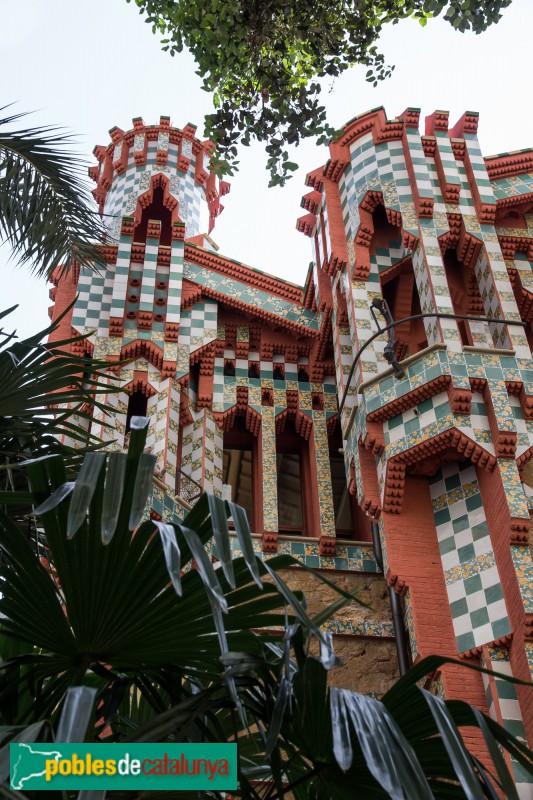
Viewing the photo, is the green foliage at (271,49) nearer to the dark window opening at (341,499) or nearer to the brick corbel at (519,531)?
the brick corbel at (519,531)

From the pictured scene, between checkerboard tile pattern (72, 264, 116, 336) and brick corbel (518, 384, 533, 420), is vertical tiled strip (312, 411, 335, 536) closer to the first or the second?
brick corbel (518, 384, 533, 420)

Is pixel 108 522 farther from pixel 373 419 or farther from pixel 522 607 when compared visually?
pixel 373 419

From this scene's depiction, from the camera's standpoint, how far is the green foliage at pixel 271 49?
8.53 m

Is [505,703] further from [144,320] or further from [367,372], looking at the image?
[144,320]

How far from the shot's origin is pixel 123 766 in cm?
341

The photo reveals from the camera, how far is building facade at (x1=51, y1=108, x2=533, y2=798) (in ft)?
32.9

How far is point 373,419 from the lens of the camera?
11.0 meters

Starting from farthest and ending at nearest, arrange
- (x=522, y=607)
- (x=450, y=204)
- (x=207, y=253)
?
(x=207, y=253), (x=450, y=204), (x=522, y=607)

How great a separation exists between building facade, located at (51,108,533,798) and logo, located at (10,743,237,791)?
17.7ft

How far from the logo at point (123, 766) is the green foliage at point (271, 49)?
6208 mm

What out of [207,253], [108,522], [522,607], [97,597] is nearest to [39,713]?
[97,597]

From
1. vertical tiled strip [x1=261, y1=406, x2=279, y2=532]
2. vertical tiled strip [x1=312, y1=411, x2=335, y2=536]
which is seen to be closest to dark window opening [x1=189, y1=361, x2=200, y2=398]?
vertical tiled strip [x1=261, y1=406, x2=279, y2=532]

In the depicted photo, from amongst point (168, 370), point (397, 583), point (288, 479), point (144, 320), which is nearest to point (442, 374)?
point (397, 583)

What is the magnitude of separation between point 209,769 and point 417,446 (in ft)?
23.6
